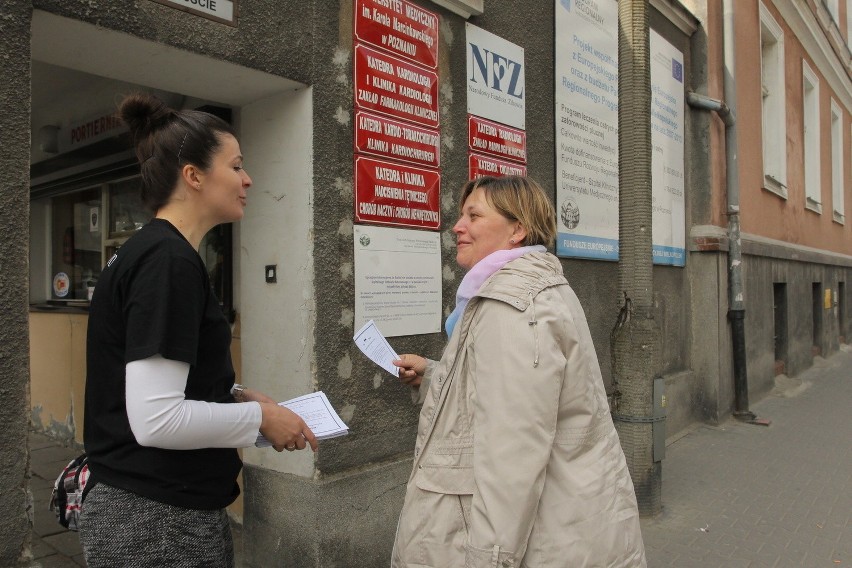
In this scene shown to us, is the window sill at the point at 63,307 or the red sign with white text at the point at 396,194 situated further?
the window sill at the point at 63,307

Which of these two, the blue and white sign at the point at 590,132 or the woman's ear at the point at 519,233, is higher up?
the blue and white sign at the point at 590,132

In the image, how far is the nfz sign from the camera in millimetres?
4320

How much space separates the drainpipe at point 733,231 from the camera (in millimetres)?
7910

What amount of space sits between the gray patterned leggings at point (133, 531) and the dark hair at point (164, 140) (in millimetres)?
730

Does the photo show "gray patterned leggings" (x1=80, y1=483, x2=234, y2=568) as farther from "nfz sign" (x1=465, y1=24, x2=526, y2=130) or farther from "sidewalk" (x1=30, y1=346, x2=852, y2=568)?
"nfz sign" (x1=465, y1=24, x2=526, y2=130)

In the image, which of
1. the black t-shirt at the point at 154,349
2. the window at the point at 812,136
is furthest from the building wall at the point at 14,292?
the window at the point at 812,136

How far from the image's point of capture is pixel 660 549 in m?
4.22

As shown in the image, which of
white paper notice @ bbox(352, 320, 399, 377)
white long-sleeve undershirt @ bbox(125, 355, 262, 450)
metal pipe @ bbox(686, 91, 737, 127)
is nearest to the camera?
white long-sleeve undershirt @ bbox(125, 355, 262, 450)

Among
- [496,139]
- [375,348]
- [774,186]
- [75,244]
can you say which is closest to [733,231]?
[774,186]

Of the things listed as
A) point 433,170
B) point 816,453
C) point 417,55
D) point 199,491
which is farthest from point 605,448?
point 816,453

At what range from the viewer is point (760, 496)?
17.3 feet

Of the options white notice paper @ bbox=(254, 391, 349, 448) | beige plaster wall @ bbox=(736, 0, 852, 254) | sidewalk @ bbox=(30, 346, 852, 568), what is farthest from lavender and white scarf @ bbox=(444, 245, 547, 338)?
beige plaster wall @ bbox=(736, 0, 852, 254)

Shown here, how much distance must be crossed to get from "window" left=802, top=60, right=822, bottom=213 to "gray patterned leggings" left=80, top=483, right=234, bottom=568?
1394 centimetres

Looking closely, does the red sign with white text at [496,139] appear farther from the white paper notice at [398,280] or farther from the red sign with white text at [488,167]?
the white paper notice at [398,280]
